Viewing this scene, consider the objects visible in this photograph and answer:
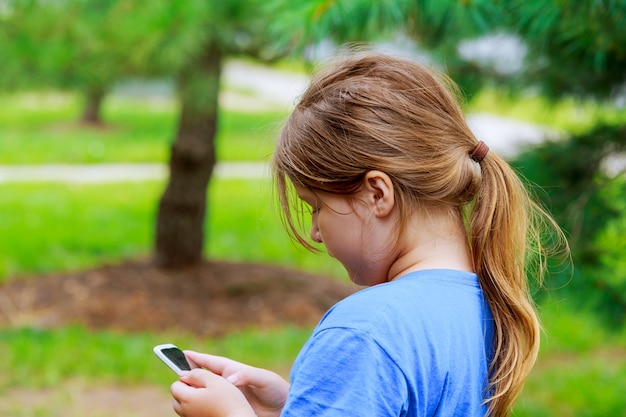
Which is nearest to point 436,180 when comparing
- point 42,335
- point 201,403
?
point 201,403

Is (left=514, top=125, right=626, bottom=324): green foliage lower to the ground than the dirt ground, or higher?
higher

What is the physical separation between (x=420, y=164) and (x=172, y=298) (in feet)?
13.2

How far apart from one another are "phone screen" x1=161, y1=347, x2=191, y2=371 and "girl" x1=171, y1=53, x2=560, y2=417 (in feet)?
0.11

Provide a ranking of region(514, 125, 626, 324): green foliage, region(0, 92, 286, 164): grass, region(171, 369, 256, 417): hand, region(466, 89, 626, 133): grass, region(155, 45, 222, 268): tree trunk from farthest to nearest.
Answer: region(0, 92, 286, 164): grass < region(155, 45, 222, 268): tree trunk < region(466, 89, 626, 133): grass < region(514, 125, 626, 324): green foliage < region(171, 369, 256, 417): hand

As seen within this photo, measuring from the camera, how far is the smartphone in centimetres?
131

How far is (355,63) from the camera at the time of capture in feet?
4.48

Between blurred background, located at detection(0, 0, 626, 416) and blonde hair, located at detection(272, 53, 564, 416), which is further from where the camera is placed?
blurred background, located at detection(0, 0, 626, 416)

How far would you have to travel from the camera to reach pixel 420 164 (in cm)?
127

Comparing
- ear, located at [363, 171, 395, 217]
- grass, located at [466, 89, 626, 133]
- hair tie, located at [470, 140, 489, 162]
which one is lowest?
ear, located at [363, 171, 395, 217]

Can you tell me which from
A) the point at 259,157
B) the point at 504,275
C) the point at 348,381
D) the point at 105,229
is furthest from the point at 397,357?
the point at 105,229

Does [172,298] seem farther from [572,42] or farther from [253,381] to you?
[253,381]

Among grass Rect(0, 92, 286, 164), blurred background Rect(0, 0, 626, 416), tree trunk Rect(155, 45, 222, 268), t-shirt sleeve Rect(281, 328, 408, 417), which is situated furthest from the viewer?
grass Rect(0, 92, 286, 164)

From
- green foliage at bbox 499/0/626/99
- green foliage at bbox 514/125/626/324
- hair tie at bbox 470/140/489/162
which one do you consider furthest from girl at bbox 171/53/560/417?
green foliage at bbox 514/125/626/324

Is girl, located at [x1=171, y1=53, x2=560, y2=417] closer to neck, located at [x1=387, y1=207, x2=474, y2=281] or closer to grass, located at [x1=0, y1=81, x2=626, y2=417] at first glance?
neck, located at [x1=387, y1=207, x2=474, y2=281]
